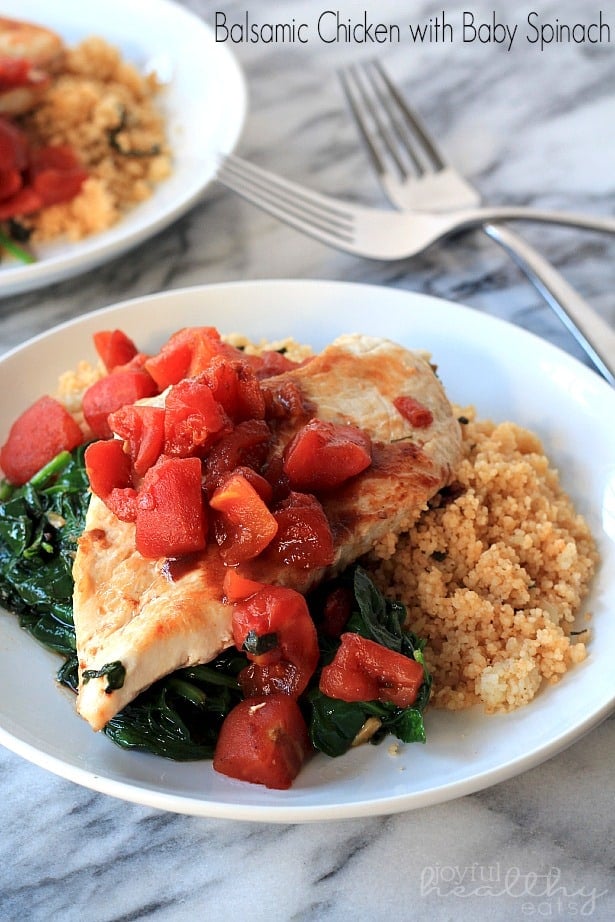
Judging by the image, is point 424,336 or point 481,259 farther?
point 481,259

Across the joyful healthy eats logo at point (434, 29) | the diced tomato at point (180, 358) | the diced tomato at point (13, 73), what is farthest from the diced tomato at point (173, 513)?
the joyful healthy eats logo at point (434, 29)

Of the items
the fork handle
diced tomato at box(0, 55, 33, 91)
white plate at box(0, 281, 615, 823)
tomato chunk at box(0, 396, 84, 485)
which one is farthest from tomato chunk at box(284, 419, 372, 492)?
diced tomato at box(0, 55, 33, 91)

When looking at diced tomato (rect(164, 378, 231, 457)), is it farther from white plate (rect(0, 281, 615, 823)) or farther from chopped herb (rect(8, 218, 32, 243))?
chopped herb (rect(8, 218, 32, 243))

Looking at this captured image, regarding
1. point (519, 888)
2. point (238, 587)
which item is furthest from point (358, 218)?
point (519, 888)

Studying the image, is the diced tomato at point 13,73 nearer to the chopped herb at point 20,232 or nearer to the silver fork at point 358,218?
the chopped herb at point 20,232

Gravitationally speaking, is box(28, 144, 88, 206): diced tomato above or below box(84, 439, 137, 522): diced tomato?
above

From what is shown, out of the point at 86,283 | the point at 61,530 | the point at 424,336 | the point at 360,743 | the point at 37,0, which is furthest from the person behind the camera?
the point at 37,0

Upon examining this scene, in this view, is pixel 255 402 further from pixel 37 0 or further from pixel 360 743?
pixel 37 0

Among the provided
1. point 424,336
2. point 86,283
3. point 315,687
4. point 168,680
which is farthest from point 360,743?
Result: point 86,283
